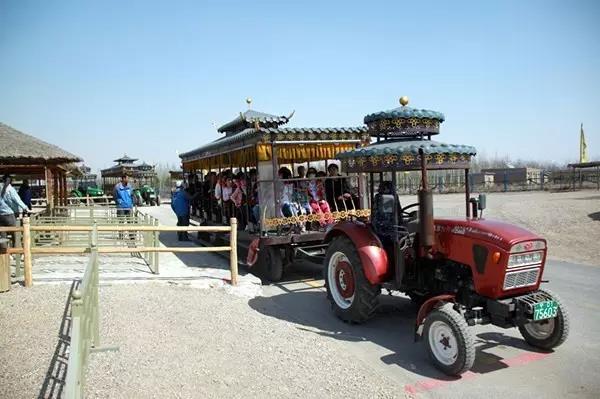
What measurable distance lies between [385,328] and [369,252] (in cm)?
102

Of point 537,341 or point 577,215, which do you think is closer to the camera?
point 537,341

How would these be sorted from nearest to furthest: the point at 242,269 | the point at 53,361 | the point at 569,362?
the point at 53,361 < the point at 569,362 < the point at 242,269

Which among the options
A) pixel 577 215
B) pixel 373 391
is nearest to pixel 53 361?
pixel 373 391

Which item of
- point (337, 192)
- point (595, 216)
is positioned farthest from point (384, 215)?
point (595, 216)

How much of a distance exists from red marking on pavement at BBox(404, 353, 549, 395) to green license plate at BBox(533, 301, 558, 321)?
51cm

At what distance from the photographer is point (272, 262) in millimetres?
8828

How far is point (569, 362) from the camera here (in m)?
4.70

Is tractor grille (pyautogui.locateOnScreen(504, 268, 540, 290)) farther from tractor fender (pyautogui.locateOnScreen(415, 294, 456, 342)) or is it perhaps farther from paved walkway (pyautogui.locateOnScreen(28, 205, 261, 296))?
paved walkway (pyautogui.locateOnScreen(28, 205, 261, 296))

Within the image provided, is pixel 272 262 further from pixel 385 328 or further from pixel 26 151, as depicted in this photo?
pixel 26 151

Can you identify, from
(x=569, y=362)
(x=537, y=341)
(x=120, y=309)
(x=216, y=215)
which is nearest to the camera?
(x=569, y=362)

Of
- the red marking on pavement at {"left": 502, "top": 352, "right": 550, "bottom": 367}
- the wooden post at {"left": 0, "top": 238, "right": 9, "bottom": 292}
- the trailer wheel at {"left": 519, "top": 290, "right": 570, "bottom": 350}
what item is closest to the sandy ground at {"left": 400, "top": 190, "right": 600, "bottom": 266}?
the trailer wheel at {"left": 519, "top": 290, "right": 570, "bottom": 350}

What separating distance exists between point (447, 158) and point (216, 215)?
8.66m

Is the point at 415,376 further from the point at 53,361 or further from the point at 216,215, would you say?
the point at 216,215

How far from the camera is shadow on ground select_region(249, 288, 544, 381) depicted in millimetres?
4844
